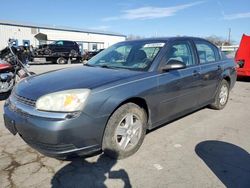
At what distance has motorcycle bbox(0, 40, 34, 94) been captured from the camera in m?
6.54

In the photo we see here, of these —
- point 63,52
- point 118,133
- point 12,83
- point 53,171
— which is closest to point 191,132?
point 118,133

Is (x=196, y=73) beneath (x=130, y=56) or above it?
beneath

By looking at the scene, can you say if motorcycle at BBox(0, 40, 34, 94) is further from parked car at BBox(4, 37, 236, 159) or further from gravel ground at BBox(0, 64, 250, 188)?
parked car at BBox(4, 37, 236, 159)

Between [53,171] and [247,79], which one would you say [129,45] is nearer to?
[53,171]

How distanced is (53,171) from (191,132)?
2379 millimetres

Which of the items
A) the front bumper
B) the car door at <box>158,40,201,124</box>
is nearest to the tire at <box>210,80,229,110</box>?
the car door at <box>158,40,201,124</box>

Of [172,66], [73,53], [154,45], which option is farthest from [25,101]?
[73,53]

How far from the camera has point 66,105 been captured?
8.82 feet

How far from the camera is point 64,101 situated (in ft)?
8.92

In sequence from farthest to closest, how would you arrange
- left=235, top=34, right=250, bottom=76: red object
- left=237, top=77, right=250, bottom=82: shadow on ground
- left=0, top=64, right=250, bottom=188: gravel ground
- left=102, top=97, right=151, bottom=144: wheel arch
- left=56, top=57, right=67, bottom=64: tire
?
left=56, top=57, right=67, bottom=64: tire
left=237, top=77, right=250, bottom=82: shadow on ground
left=235, top=34, right=250, bottom=76: red object
left=102, top=97, right=151, bottom=144: wheel arch
left=0, top=64, right=250, bottom=188: gravel ground

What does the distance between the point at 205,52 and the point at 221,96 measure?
Result: 3.96ft

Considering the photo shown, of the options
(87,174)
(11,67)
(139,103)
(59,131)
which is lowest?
(87,174)

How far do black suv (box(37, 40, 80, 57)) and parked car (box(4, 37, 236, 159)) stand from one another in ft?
61.2

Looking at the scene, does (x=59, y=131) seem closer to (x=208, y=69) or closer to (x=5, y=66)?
(x=208, y=69)
